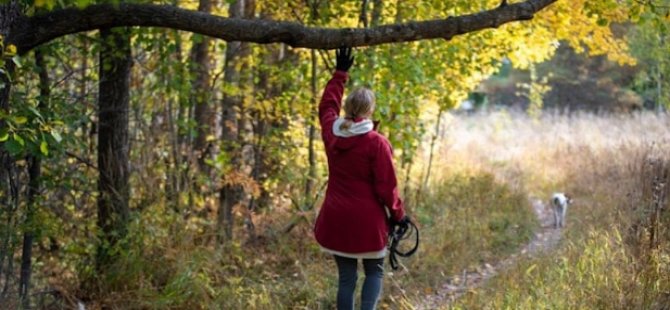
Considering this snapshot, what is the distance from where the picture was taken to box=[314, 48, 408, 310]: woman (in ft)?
15.4

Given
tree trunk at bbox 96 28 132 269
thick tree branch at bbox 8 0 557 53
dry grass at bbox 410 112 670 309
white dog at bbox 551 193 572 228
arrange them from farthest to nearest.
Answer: white dog at bbox 551 193 572 228, tree trunk at bbox 96 28 132 269, dry grass at bbox 410 112 670 309, thick tree branch at bbox 8 0 557 53

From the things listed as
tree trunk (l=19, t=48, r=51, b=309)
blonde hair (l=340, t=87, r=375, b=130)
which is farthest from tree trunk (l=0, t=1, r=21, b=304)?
blonde hair (l=340, t=87, r=375, b=130)

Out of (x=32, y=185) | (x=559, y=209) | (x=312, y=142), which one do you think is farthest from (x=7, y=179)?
(x=559, y=209)

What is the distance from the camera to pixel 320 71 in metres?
9.20

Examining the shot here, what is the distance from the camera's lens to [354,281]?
197 inches

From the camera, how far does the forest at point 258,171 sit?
16.2ft

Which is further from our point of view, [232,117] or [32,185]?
[232,117]

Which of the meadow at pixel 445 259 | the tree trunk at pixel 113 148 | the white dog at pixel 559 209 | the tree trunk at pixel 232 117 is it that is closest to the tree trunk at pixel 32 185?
the meadow at pixel 445 259

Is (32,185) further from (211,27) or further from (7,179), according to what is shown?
(211,27)

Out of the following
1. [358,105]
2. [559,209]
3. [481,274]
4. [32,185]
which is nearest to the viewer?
[358,105]

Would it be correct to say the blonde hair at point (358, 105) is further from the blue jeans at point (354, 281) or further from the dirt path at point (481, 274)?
the dirt path at point (481, 274)

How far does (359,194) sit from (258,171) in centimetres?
420

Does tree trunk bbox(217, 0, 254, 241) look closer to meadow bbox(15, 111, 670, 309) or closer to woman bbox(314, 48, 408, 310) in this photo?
meadow bbox(15, 111, 670, 309)

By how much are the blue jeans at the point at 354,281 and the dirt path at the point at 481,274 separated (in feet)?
3.26
